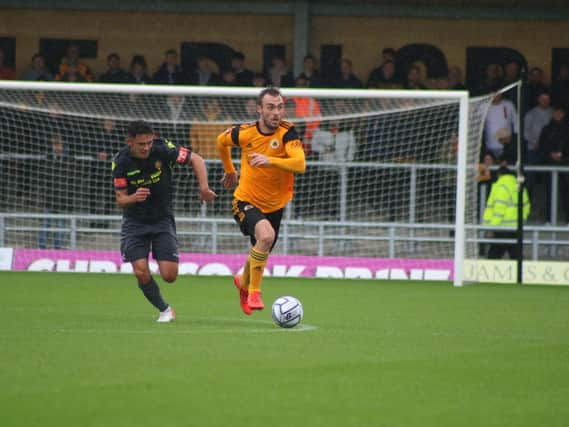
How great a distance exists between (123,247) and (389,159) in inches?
381

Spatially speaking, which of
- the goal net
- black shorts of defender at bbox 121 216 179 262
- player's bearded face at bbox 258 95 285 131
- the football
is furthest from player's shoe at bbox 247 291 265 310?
the goal net

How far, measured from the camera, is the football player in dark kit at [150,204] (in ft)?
31.6

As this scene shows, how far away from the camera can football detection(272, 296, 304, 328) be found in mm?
9195

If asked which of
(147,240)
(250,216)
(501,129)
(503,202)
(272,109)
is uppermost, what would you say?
(501,129)

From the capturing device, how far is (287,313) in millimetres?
9180

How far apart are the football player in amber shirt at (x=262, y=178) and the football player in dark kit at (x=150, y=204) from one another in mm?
529

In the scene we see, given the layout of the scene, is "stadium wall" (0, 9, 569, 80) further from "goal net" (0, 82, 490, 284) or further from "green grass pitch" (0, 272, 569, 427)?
"green grass pitch" (0, 272, 569, 427)

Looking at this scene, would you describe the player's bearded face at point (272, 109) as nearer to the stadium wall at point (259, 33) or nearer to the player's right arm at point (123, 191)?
the player's right arm at point (123, 191)

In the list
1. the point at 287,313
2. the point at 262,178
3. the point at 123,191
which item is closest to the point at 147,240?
the point at 123,191

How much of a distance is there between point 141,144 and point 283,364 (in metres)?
3.07

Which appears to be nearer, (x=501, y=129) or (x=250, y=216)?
(x=250, y=216)

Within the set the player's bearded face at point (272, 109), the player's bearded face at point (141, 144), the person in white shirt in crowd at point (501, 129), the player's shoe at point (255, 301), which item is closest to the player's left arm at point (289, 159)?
the player's bearded face at point (272, 109)

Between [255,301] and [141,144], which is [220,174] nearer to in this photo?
[255,301]

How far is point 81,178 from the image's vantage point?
59.3ft
